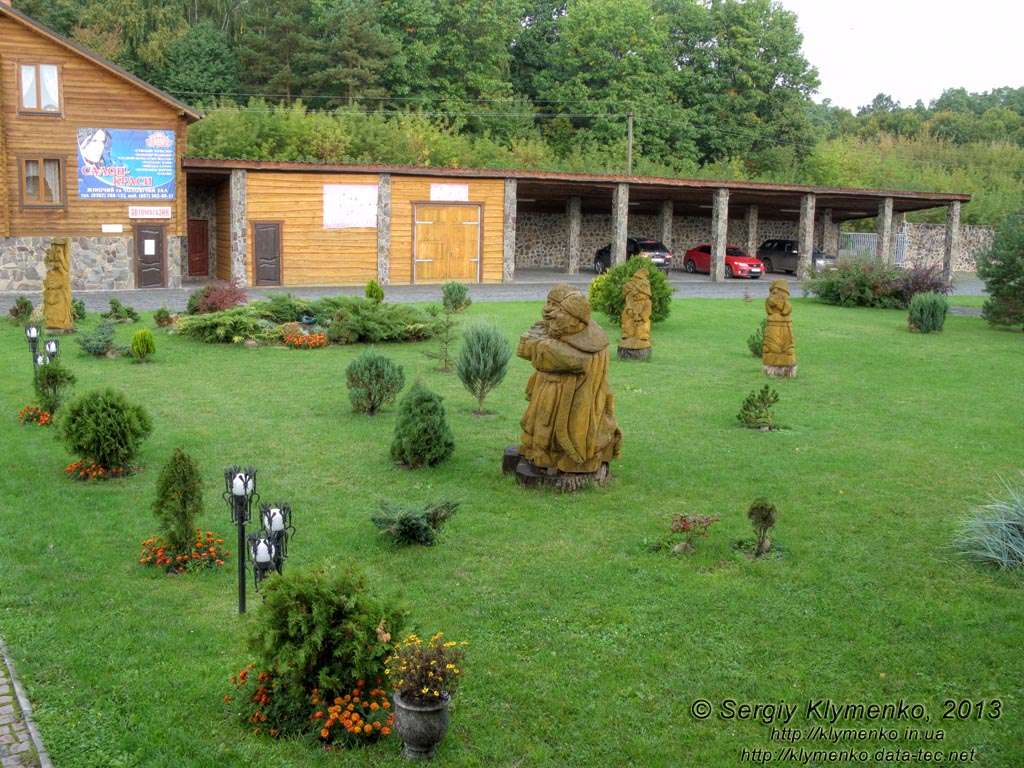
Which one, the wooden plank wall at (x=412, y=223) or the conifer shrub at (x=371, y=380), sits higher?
the wooden plank wall at (x=412, y=223)

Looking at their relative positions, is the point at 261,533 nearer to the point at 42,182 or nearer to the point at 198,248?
the point at 42,182

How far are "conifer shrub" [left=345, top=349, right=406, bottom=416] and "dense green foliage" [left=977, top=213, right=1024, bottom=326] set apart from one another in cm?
1774

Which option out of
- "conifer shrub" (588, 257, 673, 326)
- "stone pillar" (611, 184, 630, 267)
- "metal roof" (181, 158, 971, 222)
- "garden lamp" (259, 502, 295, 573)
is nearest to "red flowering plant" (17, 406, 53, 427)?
"garden lamp" (259, 502, 295, 573)

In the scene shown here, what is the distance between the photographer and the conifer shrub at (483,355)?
12383 millimetres

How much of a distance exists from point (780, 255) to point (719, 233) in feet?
27.8

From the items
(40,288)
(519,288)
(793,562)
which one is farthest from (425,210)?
(793,562)

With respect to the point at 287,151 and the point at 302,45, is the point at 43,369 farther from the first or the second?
the point at 302,45

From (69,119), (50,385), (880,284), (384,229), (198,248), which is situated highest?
(69,119)

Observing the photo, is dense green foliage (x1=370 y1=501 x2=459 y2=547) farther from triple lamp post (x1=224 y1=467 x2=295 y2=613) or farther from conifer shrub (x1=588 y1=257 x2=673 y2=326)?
conifer shrub (x1=588 y1=257 x2=673 y2=326)

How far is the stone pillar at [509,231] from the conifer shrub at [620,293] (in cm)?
1239

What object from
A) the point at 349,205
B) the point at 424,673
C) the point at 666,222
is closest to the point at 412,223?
the point at 349,205

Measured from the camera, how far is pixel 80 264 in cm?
2866

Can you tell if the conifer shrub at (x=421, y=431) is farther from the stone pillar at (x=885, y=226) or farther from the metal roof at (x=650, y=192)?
the stone pillar at (x=885, y=226)

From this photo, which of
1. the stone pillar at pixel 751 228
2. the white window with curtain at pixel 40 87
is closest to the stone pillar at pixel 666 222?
the stone pillar at pixel 751 228
